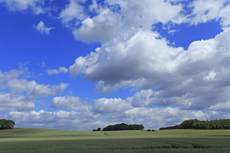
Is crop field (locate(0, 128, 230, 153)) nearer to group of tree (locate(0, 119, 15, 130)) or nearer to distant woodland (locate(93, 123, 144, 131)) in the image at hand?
group of tree (locate(0, 119, 15, 130))

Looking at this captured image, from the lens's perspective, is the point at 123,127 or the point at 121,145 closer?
the point at 121,145

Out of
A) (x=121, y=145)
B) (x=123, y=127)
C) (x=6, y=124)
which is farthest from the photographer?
(x=123, y=127)

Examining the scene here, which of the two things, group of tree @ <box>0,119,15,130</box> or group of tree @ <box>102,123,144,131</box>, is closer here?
group of tree @ <box>0,119,15,130</box>

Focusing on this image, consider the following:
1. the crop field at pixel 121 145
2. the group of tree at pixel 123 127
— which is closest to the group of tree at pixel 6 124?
the group of tree at pixel 123 127

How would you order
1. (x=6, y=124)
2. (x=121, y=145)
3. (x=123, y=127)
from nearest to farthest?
(x=121, y=145), (x=6, y=124), (x=123, y=127)

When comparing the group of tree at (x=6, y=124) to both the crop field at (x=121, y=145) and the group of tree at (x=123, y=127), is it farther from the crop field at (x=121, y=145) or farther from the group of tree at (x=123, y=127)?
the crop field at (x=121, y=145)

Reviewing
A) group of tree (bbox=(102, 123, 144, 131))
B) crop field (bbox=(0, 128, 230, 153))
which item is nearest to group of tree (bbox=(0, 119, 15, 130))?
group of tree (bbox=(102, 123, 144, 131))

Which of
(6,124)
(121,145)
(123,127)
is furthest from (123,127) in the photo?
(121,145)

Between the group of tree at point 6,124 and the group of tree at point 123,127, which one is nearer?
the group of tree at point 6,124

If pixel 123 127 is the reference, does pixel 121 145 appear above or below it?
below

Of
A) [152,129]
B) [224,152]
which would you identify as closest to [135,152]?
[224,152]

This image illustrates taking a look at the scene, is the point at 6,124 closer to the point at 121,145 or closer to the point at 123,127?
the point at 123,127

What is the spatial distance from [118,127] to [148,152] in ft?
491

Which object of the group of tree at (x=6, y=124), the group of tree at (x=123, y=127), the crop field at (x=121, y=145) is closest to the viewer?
the crop field at (x=121, y=145)
